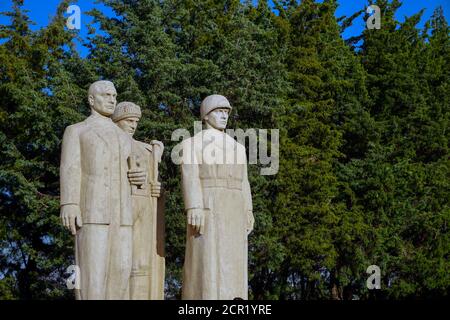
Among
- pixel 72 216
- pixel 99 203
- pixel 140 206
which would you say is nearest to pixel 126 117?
pixel 140 206

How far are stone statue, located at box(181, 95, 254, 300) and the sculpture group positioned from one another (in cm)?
1

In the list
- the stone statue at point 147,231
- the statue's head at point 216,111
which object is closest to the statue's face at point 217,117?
the statue's head at point 216,111

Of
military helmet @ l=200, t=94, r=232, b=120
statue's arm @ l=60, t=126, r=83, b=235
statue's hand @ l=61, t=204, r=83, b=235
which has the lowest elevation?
statue's hand @ l=61, t=204, r=83, b=235

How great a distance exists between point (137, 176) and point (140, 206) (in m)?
0.64

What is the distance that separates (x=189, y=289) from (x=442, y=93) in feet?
70.1

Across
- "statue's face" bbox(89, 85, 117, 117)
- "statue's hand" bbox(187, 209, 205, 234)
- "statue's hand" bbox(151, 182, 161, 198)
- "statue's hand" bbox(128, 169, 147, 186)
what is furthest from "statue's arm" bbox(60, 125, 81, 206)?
"statue's hand" bbox(187, 209, 205, 234)

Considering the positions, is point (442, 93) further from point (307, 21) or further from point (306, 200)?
point (306, 200)

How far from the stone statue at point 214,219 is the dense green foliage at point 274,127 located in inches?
431

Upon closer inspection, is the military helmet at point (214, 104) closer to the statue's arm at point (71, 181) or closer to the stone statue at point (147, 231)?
the stone statue at point (147, 231)

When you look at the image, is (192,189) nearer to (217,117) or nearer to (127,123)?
(217,117)

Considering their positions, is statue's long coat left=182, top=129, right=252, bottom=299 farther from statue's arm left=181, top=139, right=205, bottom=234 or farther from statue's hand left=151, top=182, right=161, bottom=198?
statue's hand left=151, top=182, right=161, bottom=198

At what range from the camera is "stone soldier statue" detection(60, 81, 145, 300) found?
34.1 feet

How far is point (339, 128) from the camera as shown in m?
28.7

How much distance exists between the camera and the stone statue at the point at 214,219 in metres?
11.2
